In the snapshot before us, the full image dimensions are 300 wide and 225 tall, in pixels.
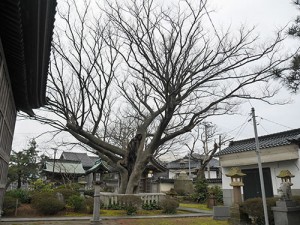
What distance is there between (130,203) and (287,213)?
30.2ft

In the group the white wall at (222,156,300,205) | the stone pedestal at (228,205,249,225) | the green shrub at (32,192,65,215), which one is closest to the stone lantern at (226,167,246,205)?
the stone pedestal at (228,205,249,225)

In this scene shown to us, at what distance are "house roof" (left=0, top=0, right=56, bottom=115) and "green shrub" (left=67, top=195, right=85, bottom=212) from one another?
9772 millimetres

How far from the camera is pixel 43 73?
7.01 metres

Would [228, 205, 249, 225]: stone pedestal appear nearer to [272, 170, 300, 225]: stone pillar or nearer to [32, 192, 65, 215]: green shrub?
[272, 170, 300, 225]: stone pillar

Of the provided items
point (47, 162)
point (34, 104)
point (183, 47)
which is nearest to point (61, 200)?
point (34, 104)

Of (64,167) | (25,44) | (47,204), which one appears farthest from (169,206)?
(64,167)

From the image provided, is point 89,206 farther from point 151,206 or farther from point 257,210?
point 257,210

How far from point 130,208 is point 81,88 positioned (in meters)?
7.61

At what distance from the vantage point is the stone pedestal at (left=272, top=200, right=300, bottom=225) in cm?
981

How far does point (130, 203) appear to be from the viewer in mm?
16500

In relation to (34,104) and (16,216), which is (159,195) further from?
(34,104)

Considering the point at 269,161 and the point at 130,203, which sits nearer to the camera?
the point at 130,203

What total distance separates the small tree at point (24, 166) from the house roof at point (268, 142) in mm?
23443

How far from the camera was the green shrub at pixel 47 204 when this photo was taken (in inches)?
585
